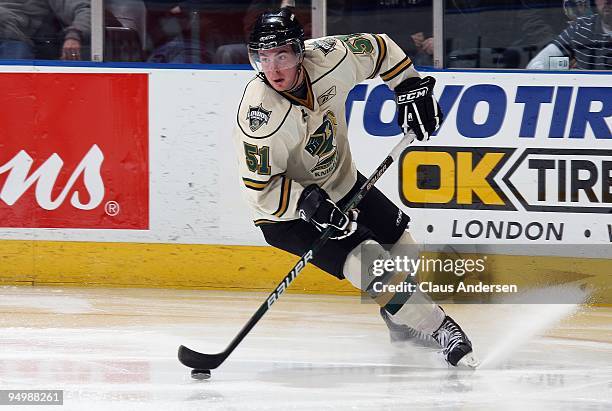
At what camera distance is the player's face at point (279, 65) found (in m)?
3.36

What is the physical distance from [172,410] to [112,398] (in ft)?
0.77

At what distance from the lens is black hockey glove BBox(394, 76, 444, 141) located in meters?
3.72

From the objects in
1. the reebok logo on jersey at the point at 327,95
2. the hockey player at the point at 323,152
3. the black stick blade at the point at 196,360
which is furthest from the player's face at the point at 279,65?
the black stick blade at the point at 196,360

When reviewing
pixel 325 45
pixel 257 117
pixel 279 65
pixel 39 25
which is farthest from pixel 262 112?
pixel 39 25

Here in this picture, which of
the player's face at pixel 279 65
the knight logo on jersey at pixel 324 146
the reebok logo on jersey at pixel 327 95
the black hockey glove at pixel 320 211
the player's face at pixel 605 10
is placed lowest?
the black hockey glove at pixel 320 211

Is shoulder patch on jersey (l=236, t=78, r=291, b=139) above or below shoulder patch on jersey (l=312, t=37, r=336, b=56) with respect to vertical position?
below

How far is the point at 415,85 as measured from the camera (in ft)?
12.4

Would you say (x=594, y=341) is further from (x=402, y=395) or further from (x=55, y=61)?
(x=55, y=61)

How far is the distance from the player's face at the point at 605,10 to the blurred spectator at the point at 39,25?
2.29 metres

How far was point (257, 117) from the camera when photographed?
3357 mm

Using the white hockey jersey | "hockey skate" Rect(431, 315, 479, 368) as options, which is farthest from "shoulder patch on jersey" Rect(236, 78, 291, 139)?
"hockey skate" Rect(431, 315, 479, 368)

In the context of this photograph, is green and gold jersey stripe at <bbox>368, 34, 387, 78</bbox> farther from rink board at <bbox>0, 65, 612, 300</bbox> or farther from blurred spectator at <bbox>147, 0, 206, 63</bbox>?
blurred spectator at <bbox>147, 0, 206, 63</bbox>

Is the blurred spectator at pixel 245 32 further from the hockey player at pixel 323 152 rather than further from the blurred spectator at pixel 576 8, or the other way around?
the hockey player at pixel 323 152

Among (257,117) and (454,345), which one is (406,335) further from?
(257,117)
